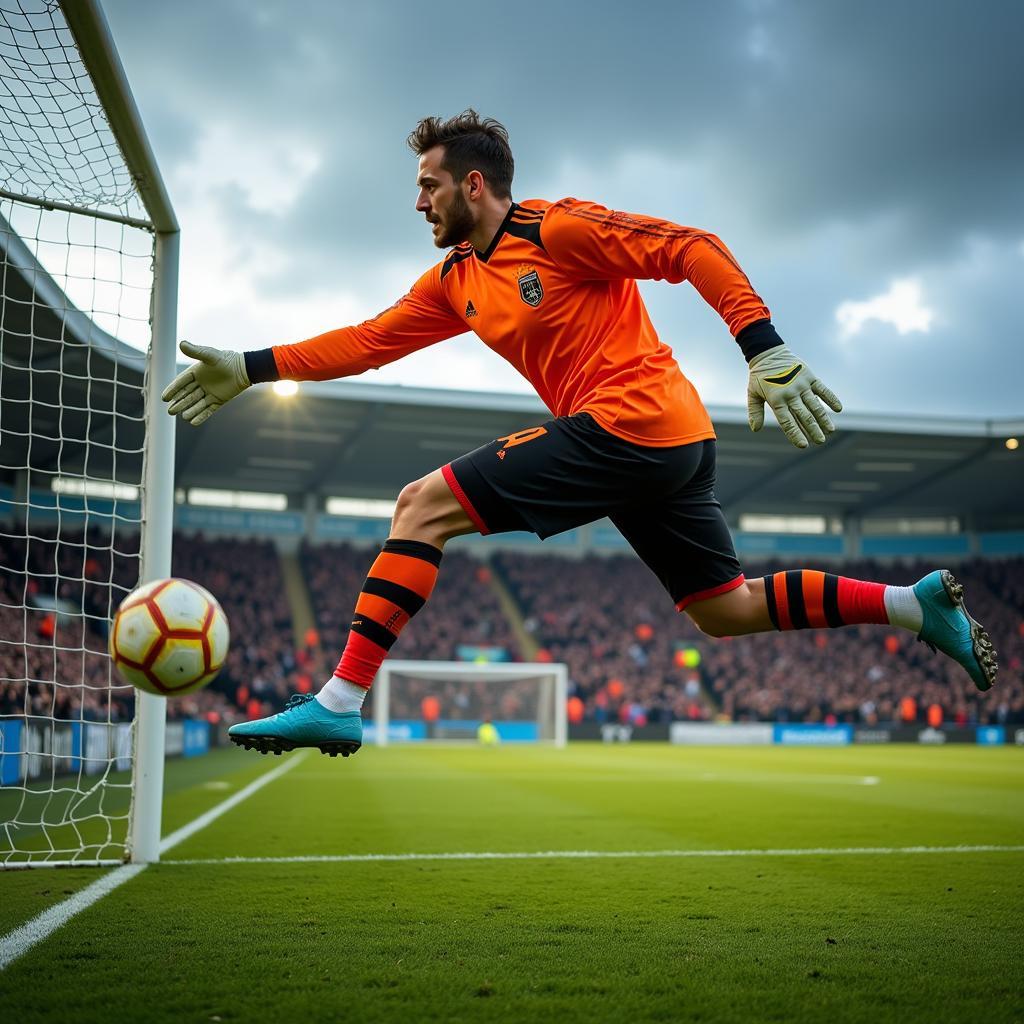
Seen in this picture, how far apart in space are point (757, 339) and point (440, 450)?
28.7 meters

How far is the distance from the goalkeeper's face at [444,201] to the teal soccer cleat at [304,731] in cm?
173

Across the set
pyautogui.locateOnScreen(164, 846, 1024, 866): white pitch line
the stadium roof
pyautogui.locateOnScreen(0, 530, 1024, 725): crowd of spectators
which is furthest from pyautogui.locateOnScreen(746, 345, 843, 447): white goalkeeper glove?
pyautogui.locateOnScreen(0, 530, 1024, 725): crowd of spectators

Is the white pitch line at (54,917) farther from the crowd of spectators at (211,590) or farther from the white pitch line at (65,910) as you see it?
the crowd of spectators at (211,590)

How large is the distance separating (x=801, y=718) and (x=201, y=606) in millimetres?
30041

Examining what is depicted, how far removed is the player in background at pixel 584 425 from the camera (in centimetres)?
346

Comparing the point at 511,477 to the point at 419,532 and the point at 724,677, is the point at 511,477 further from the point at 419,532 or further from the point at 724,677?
the point at 724,677

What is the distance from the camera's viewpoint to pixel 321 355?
434 cm

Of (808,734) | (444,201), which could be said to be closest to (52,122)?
(444,201)

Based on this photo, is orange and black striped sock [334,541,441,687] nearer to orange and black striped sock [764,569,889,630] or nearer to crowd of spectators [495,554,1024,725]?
orange and black striped sock [764,569,889,630]

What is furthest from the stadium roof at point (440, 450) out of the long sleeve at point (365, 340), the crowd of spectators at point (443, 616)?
the long sleeve at point (365, 340)

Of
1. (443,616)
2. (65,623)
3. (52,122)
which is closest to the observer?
(52,122)

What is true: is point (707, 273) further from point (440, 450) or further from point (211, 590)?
point (440, 450)

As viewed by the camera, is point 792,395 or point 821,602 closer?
point 792,395

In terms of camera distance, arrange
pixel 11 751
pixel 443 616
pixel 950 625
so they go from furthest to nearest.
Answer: pixel 443 616 < pixel 11 751 < pixel 950 625
